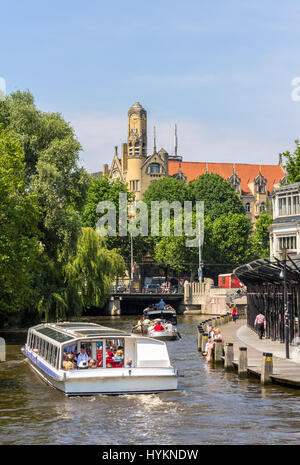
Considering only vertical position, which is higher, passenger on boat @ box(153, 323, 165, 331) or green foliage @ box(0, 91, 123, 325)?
green foliage @ box(0, 91, 123, 325)

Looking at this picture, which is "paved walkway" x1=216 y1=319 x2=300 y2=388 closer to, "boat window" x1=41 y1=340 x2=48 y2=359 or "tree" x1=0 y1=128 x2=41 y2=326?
"boat window" x1=41 y1=340 x2=48 y2=359

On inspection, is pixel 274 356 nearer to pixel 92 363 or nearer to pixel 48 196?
pixel 92 363

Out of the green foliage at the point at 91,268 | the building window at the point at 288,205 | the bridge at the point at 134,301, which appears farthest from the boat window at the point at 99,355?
the bridge at the point at 134,301

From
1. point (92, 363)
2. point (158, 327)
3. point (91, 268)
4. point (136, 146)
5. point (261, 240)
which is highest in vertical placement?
point (136, 146)

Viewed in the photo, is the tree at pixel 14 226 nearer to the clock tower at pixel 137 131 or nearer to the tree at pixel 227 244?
the tree at pixel 227 244

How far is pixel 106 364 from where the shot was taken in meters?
29.8

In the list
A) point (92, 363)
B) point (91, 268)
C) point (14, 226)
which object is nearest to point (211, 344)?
point (92, 363)

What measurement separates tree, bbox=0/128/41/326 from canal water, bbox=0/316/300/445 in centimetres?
1191

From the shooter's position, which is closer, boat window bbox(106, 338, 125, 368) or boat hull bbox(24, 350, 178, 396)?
boat hull bbox(24, 350, 178, 396)

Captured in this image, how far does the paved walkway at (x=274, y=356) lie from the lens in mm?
29097

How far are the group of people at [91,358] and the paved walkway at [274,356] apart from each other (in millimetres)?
5971

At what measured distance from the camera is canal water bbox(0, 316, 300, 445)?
69.1 feet

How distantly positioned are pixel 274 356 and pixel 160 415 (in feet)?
42.6

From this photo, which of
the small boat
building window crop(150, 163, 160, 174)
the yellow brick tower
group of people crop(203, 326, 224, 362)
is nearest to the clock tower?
the yellow brick tower
